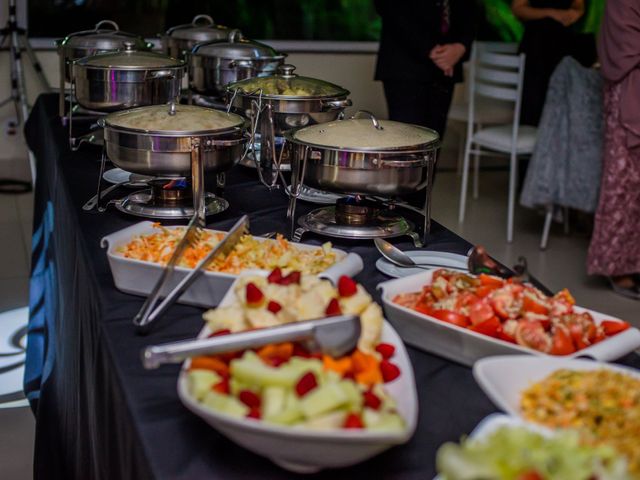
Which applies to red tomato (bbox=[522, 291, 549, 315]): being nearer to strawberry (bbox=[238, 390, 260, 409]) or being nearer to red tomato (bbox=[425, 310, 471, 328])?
red tomato (bbox=[425, 310, 471, 328])

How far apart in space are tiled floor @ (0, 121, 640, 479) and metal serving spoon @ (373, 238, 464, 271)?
98 cm

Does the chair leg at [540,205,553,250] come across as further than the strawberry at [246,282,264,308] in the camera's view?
Yes

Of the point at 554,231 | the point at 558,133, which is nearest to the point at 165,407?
the point at 558,133

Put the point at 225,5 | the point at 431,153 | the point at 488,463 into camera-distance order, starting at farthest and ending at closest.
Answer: the point at 225,5, the point at 431,153, the point at 488,463

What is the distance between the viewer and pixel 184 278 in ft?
3.40

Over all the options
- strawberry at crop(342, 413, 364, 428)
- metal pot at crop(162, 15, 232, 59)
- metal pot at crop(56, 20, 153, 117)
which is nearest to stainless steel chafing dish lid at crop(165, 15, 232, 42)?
metal pot at crop(162, 15, 232, 59)

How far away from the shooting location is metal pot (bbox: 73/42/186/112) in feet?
6.17

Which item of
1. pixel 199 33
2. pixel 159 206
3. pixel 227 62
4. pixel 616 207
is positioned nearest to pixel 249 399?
pixel 159 206

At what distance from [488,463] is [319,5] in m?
4.56

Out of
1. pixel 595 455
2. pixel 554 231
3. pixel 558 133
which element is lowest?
pixel 554 231

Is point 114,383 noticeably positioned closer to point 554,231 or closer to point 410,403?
point 410,403

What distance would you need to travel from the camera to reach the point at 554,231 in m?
3.74

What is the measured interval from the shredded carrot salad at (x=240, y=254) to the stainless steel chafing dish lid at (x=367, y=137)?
22 cm

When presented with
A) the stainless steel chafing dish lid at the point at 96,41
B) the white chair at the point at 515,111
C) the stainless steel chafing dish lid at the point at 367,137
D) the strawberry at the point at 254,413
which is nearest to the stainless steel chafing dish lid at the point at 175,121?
the stainless steel chafing dish lid at the point at 367,137
